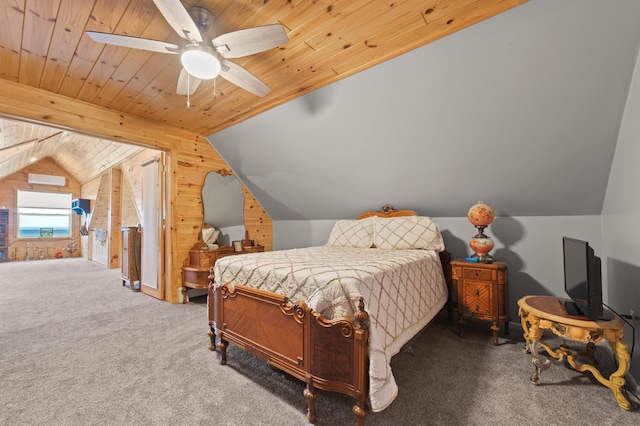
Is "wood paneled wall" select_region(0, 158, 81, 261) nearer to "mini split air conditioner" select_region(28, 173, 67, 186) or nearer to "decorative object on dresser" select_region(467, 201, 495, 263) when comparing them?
"mini split air conditioner" select_region(28, 173, 67, 186)

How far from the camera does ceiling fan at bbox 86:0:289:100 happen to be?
139 centimetres

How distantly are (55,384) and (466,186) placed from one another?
3.74 m

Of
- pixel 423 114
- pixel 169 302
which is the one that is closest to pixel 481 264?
pixel 423 114

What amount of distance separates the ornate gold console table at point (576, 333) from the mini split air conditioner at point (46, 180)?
453 inches

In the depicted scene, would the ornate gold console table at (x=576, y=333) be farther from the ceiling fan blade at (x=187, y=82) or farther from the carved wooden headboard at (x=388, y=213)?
the ceiling fan blade at (x=187, y=82)

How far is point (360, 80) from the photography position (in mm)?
2398

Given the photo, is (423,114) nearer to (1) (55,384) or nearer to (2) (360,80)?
(2) (360,80)

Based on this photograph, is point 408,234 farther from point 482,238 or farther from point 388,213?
point 482,238

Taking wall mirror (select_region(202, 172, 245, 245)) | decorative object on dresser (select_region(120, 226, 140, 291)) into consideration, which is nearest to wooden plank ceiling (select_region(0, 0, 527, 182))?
wall mirror (select_region(202, 172, 245, 245))

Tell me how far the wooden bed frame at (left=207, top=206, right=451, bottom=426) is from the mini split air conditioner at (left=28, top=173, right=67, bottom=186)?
9586mm

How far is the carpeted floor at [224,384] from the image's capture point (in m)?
1.48

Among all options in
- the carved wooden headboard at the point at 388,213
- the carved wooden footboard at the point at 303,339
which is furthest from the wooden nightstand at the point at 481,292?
the carved wooden footboard at the point at 303,339

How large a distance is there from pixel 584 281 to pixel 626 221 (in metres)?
0.67

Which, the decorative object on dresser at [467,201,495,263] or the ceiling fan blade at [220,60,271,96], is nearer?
the ceiling fan blade at [220,60,271,96]
